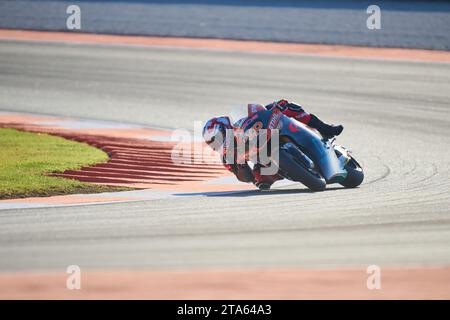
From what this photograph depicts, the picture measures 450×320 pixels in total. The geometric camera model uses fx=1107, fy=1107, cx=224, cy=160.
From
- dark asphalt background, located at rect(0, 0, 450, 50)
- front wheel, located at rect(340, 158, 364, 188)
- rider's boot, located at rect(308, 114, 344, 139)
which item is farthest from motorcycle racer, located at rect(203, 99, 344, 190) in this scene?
dark asphalt background, located at rect(0, 0, 450, 50)

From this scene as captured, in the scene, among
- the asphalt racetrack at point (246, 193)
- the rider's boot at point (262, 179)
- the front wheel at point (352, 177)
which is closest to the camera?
the asphalt racetrack at point (246, 193)

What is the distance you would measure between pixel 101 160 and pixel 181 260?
22.7ft

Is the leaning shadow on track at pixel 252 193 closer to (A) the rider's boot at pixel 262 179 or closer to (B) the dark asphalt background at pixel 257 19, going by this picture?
(A) the rider's boot at pixel 262 179

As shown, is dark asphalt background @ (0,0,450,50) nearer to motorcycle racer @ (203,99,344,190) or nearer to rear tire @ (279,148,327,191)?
motorcycle racer @ (203,99,344,190)

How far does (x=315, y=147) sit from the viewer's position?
1370 cm

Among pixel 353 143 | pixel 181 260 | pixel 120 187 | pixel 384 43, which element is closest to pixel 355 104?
pixel 353 143

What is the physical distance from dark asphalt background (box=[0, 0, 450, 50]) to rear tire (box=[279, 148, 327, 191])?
53.5ft

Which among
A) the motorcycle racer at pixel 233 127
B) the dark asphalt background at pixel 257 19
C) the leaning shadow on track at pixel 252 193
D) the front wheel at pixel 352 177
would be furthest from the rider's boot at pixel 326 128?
the dark asphalt background at pixel 257 19

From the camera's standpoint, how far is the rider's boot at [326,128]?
13.8 metres

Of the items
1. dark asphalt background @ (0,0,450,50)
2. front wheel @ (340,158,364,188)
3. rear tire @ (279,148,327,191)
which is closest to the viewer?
rear tire @ (279,148,327,191)

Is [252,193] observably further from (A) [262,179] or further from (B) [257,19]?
(B) [257,19]

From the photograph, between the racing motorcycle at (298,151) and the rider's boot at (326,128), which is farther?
the rider's boot at (326,128)

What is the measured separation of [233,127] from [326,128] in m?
1.19

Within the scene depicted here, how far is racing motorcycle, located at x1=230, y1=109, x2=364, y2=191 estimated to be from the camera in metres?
13.4
